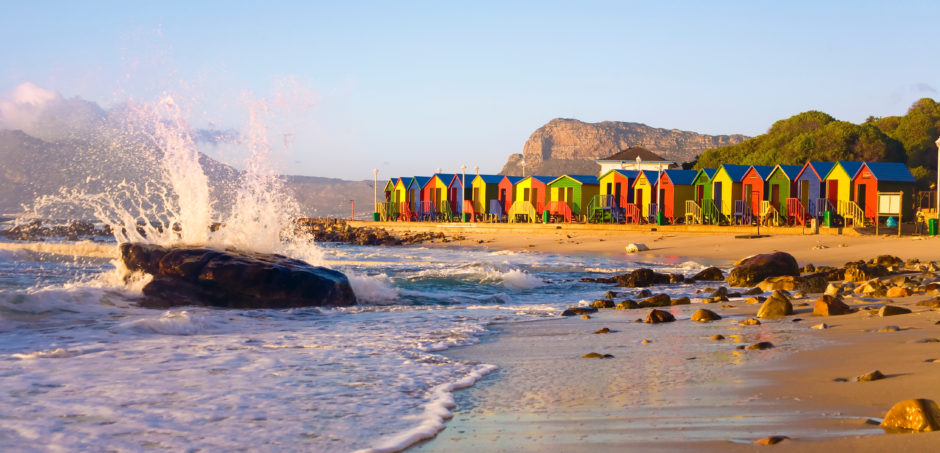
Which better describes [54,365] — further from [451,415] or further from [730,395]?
[730,395]

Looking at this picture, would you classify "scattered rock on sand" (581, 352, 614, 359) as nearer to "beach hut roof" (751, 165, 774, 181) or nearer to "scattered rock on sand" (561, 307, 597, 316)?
"scattered rock on sand" (561, 307, 597, 316)

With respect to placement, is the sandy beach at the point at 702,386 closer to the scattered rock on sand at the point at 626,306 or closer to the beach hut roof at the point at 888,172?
the scattered rock on sand at the point at 626,306

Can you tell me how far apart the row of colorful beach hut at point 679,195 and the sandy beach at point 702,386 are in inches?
987

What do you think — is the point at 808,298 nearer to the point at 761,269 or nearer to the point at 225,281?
the point at 761,269

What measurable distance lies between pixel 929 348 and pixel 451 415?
160 inches

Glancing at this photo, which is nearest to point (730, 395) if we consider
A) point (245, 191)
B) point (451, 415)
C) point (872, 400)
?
point (872, 400)

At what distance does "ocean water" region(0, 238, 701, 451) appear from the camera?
4898 mm

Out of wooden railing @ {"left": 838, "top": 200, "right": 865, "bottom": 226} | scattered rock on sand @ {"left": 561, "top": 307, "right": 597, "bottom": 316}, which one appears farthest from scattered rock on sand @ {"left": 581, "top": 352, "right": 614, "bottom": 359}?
wooden railing @ {"left": 838, "top": 200, "right": 865, "bottom": 226}

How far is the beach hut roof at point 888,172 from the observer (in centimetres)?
3356

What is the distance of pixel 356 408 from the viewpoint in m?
5.59

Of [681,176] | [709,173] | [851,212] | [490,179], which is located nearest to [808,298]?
[851,212]

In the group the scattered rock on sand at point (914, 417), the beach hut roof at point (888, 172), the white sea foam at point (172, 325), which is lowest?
the white sea foam at point (172, 325)

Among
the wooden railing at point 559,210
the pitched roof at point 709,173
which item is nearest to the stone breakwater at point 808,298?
the pitched roof at point 709,173

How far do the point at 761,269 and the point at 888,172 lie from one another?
20095 millimetres
